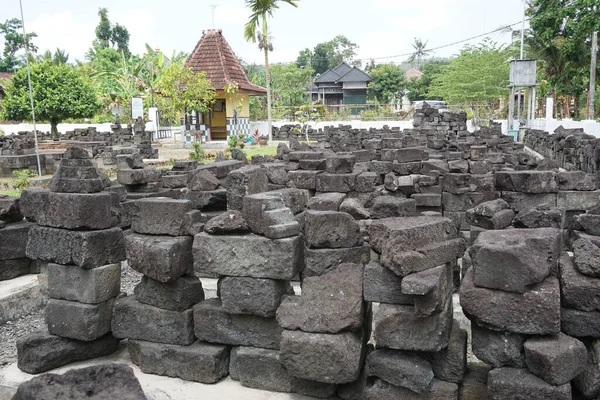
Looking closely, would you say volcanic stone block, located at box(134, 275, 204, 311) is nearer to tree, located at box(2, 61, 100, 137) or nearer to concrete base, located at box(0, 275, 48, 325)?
concrete base, located at box(0, 275, 48, 325)

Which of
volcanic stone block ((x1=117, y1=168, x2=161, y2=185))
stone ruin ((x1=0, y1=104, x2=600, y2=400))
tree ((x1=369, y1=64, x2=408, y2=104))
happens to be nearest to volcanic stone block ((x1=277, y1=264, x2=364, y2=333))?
stone ruin ((x1=0, y1=104, x2=600, y2=400))

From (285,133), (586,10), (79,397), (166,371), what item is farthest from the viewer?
(285,133)

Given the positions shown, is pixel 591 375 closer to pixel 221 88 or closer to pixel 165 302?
pixel 165 302

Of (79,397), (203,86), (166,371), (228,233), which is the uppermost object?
(203,86)

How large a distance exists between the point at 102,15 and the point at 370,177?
81.2 meters

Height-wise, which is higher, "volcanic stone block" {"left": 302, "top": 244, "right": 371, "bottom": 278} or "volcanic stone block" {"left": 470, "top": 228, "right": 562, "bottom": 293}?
"volcanic stone block" {"left": 470, "top": 228, "right": 562, "bottom": 293}

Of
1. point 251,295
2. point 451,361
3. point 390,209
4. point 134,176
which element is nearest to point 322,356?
point 251,295

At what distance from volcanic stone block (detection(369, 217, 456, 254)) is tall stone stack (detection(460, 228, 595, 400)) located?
1.22 ft

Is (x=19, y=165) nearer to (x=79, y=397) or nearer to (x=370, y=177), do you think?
(x=370, y=177)

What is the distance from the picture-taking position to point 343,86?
68.9 meters

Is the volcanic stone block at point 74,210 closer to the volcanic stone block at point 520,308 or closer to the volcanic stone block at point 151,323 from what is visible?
the volcanic stone block at point 151,323

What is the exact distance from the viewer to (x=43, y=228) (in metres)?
5.49

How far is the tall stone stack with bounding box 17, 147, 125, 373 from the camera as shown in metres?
5.28

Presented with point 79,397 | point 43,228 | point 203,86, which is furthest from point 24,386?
point 203,86
